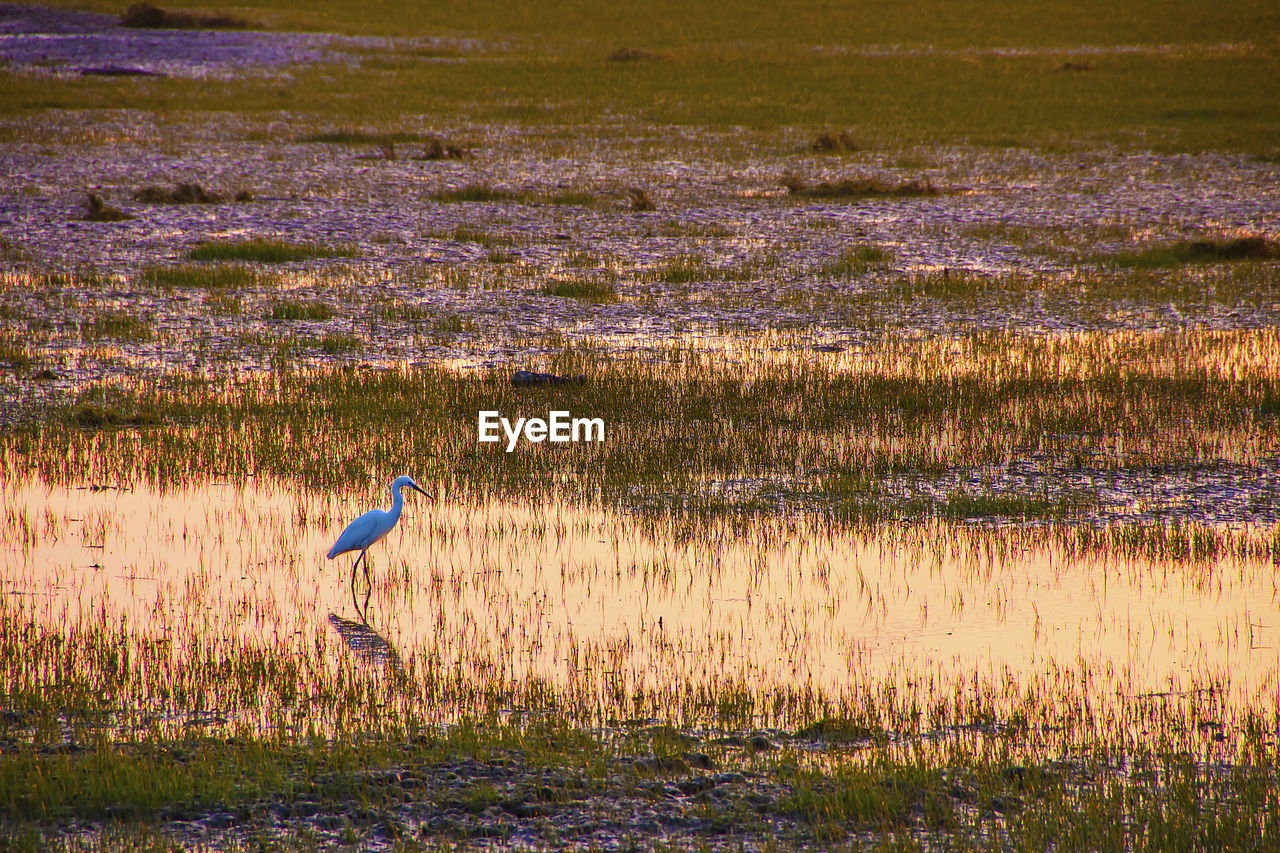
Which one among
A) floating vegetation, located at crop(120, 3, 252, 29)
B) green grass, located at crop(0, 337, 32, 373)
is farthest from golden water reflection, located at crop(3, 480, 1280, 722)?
floating vegetation, located at crop(120, 3, 252, 29)

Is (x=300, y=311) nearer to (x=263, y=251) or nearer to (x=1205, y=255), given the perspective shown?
(x=263, y=251)

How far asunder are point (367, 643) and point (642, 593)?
74.2 inches

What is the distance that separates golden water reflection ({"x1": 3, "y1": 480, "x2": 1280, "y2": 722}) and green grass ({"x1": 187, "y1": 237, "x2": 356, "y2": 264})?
9.69 meters

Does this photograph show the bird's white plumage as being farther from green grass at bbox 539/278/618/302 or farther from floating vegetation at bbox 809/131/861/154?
floating vegetation at bbox 809/131/861/154

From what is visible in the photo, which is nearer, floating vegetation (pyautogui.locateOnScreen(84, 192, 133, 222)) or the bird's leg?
the bird's leg

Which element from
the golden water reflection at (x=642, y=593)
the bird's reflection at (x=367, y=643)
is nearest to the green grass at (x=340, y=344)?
the golden water reflection at (x=642, y=593)

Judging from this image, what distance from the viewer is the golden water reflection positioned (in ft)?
23.6

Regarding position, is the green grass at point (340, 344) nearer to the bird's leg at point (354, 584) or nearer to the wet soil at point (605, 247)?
the wet soil at point (605, 247)

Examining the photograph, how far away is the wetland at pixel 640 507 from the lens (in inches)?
223

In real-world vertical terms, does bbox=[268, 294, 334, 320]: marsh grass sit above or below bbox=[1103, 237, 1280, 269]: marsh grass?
below

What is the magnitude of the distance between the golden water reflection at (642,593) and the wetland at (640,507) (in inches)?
1.6

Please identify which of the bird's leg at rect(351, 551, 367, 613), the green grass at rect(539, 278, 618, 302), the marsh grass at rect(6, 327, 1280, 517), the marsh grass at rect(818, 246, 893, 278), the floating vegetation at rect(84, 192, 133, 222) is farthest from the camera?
the floating vegetation at rect(84, 192, 133, 222)

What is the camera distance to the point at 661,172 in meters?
28.1

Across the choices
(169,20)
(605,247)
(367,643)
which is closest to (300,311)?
(605,247)
